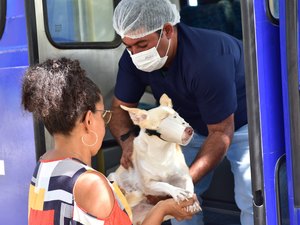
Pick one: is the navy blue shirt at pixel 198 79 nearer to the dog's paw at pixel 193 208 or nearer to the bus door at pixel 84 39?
the bus door at pixel 84 39

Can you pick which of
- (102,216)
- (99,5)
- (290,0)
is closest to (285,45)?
(290,0)

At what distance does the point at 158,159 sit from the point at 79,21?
1.02 metres

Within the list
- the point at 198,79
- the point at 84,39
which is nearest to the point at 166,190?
the point at 198,79

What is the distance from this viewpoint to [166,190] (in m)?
2.50

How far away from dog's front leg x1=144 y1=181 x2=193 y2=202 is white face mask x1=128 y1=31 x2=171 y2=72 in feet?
1.90

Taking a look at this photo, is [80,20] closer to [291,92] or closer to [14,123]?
[14,123]

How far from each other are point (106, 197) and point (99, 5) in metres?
1.73

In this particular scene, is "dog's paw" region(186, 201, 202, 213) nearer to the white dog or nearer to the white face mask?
the white dog

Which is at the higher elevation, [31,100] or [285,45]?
[285,45]

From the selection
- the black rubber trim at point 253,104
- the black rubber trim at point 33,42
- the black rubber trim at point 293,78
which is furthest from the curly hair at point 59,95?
the black rubber trim at point 33,42

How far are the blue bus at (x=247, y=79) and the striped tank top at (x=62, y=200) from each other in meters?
0.62

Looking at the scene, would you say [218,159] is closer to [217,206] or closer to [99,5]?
[217,206]

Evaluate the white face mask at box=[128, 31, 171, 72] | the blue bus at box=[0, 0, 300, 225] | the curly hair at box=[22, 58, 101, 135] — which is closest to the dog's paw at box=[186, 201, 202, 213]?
the blue bus at box=[0, 0, 300, 225]

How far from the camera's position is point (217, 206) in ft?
11.6
